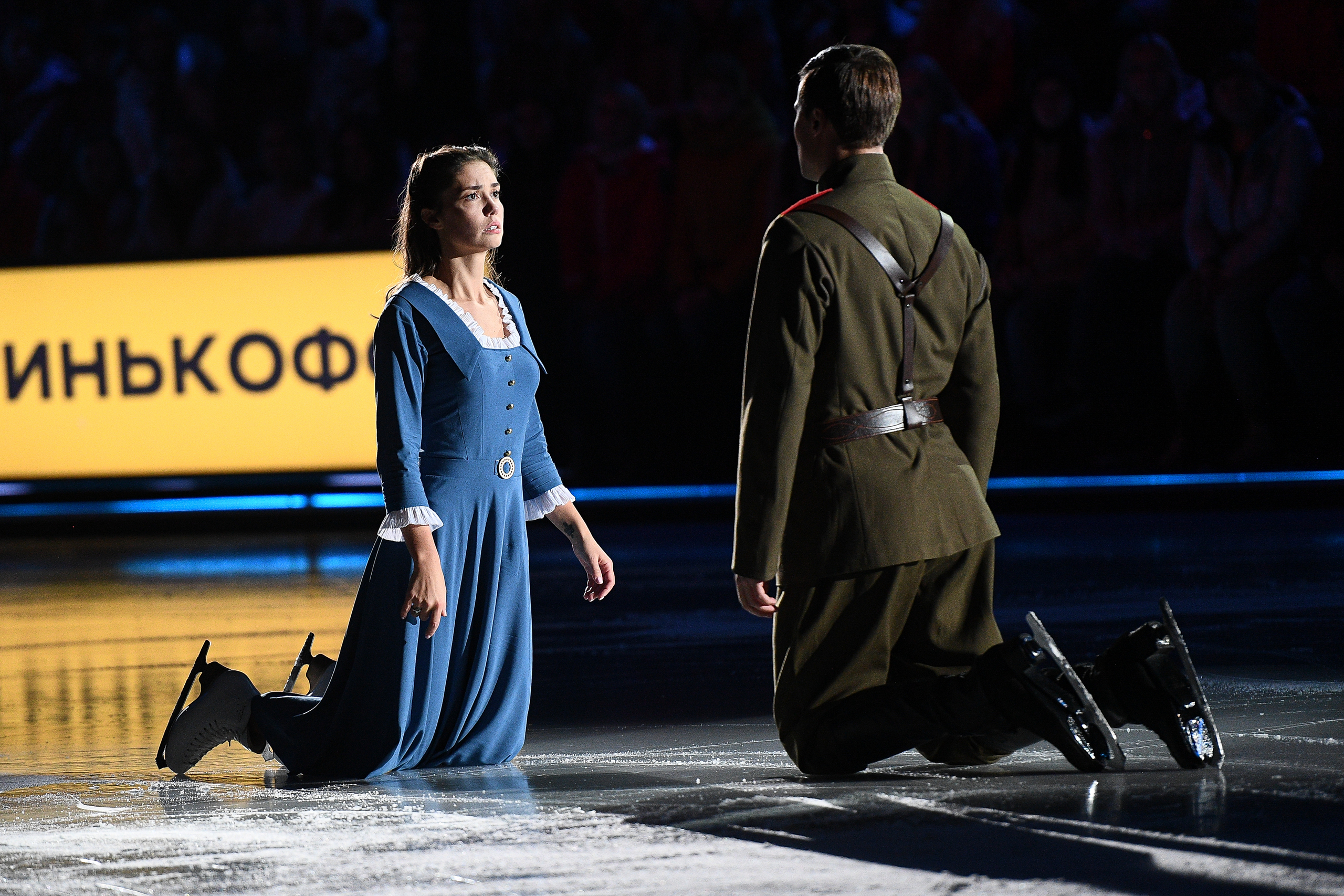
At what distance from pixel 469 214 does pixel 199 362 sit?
317 inches

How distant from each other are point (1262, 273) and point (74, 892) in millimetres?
9323

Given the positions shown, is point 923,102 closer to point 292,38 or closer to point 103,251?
point 292,38

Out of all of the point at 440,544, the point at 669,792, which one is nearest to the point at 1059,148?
the point at 440,544

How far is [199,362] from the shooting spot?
36.2 feet

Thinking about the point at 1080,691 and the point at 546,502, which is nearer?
the point at 1080,691

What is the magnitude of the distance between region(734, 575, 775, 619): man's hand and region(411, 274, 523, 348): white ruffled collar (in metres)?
0.78

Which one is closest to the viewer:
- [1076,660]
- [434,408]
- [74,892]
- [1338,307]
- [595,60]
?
[74,892]

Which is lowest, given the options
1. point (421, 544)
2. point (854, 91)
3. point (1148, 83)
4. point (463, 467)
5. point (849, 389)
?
point (421, 544)

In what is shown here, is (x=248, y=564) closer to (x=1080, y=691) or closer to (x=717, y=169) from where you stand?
(x=717, y=169)

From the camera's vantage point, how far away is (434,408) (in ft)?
11.4

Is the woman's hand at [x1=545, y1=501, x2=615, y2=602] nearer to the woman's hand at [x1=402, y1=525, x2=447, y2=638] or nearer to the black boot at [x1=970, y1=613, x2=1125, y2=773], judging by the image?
the woman's hand at [x1=402, y1=525, x2=447, y2=638]

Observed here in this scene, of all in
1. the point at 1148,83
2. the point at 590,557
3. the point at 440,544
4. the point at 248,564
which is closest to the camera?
the point at 440,544

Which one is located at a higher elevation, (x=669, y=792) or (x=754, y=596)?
→ (x=754, y=596)

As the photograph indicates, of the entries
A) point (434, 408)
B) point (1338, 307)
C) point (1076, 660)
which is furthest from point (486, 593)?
point (1338, 307)
